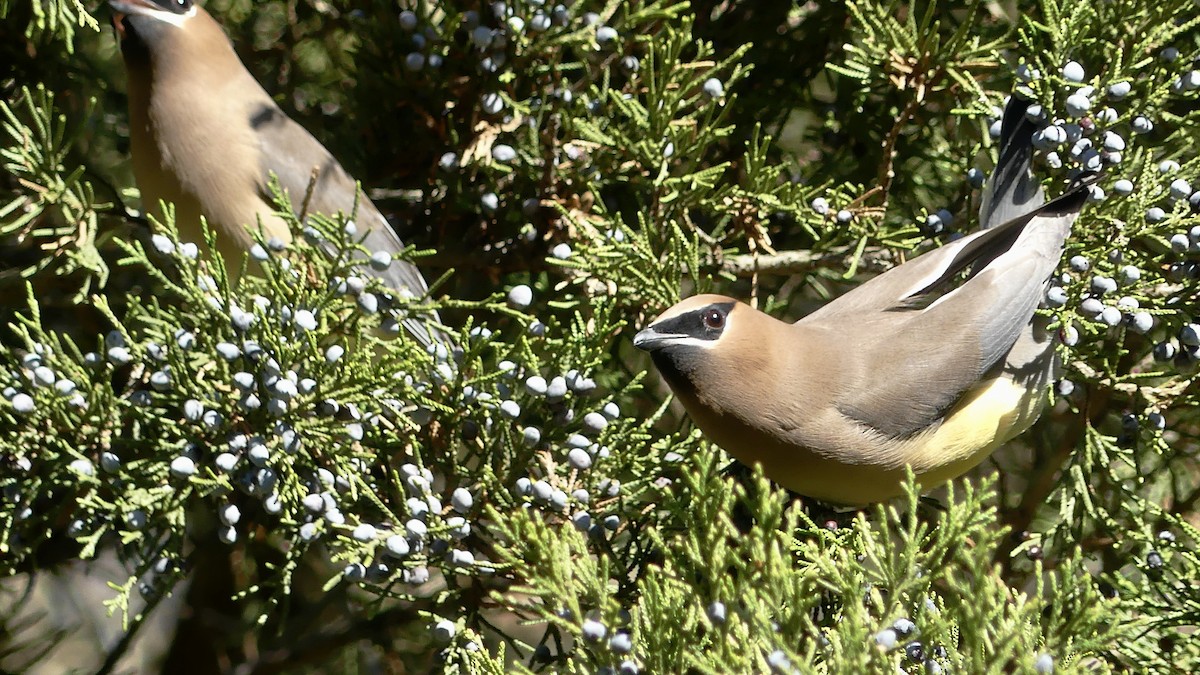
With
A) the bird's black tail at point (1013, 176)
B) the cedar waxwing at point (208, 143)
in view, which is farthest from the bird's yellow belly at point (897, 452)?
the cedar waxwing at point (208, 143)

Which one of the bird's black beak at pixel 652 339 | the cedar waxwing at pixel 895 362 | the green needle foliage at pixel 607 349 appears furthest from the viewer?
the cedar waxwing at pixel 895 362

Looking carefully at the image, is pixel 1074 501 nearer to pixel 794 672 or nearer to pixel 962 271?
pixel 962 271

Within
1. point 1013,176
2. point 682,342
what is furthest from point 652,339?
point 1013,176

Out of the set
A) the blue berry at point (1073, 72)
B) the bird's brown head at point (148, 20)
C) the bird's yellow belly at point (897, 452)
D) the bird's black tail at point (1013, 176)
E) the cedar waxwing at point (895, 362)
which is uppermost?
the blue berry at point (1073, 72)

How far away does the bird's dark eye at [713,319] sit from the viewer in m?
2.55

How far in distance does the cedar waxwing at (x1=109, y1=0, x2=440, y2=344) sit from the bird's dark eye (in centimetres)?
104

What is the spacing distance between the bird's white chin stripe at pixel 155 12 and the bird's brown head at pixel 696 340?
174 cm

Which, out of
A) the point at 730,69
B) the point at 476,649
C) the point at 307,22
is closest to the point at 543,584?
the point at 476,649

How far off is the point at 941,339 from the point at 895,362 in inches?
5.3

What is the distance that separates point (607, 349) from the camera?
2934 millimetres

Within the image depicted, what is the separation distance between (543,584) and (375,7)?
1.81 m

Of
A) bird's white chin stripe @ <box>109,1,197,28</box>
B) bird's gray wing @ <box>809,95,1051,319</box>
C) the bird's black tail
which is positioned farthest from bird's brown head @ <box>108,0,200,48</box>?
the bird's black tail

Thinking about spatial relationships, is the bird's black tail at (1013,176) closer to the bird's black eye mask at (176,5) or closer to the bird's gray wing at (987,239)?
the bird's gray wing at (987,239)

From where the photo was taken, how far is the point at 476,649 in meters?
2.36
